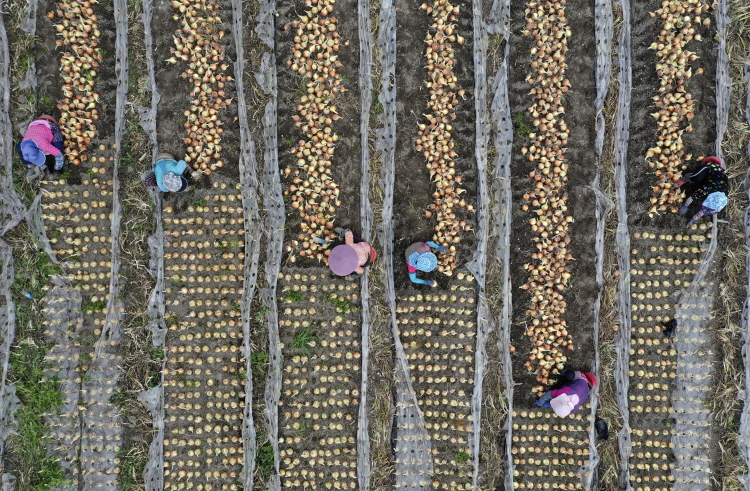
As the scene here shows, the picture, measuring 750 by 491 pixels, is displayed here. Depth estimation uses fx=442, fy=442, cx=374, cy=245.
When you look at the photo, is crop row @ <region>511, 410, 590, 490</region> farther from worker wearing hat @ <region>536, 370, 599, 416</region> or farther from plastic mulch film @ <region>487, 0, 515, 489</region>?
plastic mulch film @ <region>487, 0, 515, 489</region>

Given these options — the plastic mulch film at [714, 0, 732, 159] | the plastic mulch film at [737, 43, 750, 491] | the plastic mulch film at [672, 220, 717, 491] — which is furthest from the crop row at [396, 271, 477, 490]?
the plastic mulch film at [714, 0, 732, 159]

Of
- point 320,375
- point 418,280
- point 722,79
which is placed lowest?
point 320,375

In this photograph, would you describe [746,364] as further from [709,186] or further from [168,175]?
[168,175]

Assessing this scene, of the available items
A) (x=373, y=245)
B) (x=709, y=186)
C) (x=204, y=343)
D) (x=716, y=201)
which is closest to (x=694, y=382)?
(x=716, y=201)

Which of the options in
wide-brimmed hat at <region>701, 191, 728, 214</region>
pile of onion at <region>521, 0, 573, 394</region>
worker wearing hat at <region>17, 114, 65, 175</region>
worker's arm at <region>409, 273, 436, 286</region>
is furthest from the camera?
pile of onion at <region>521, 0, 573, 394</region>

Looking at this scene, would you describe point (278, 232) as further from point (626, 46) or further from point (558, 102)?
point (626, 46)

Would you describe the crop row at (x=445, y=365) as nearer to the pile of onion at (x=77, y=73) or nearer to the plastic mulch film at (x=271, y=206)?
the plastic mulch film at (x=271, y=206)

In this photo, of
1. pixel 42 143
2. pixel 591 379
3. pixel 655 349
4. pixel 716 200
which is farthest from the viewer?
pixel 655 349
